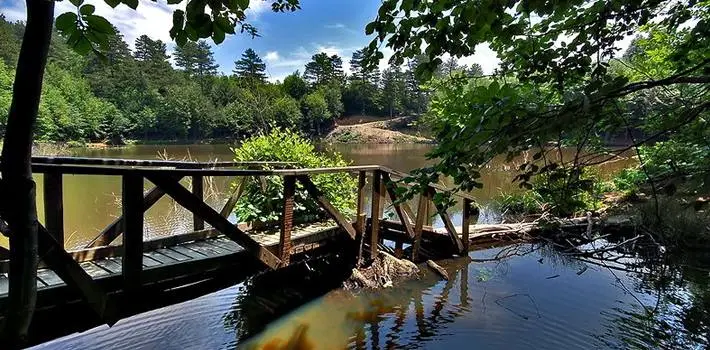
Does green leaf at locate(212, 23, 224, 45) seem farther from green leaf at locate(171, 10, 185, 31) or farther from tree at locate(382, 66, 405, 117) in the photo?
tree at locate(382, 66, 405, 117)

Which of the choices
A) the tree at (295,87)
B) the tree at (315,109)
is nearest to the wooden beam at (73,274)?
the tree at (315,109)

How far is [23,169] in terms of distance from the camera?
899 millimetres

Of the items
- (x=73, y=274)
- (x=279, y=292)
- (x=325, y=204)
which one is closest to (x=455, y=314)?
(x=325, y=204)

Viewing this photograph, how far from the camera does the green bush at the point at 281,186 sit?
6578 mm

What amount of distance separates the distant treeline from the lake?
111ft

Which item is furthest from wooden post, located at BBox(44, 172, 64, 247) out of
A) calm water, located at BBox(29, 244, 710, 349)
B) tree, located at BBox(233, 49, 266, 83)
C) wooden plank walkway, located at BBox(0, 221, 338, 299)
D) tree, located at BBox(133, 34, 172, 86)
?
tree, located at BBox(133, 34, 172, 86)

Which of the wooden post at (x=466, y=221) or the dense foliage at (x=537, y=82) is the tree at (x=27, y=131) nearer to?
the dense foliage at (x=537, y=82)

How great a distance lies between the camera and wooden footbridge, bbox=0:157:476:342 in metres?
2.87

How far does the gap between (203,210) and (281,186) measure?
10.4 feet

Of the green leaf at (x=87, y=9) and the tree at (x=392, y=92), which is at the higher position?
the tree at (x=392, y=92)

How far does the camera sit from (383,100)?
7812 centimetres

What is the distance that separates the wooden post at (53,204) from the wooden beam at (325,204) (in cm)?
254

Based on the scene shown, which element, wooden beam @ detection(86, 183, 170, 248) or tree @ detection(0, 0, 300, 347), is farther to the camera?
wooden beam @ detection(86, 183, 170, 248)

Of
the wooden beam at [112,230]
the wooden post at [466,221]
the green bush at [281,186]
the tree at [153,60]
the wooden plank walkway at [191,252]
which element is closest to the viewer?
the wooden plank walkway at [191,252]
